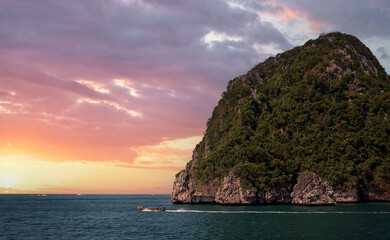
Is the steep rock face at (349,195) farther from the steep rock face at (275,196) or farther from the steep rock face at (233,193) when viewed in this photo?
the steep rock face at (233,193)

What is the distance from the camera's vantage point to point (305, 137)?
13775 centimetres

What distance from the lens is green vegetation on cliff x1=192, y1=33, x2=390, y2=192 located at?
119 meters

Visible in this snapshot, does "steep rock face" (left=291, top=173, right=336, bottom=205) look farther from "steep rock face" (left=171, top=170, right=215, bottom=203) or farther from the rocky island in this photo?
"steep rock face" (left=171, top=170, right=215, bottom=203)

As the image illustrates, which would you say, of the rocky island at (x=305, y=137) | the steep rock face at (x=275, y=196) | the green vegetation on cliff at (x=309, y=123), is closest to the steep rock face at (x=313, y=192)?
the rocky island at (x=305, y=137)

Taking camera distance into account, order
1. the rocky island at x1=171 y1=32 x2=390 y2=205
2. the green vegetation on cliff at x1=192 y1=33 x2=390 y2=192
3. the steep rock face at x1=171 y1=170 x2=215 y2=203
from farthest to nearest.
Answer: the steep rock face at x1=171 y1=170 x2=215 y2=203 < the green vegetation on cliff at x1=192 y1=33 x2=390 y2=192 < the rocky island at x1=171 y1=32 x2=390 y2=205

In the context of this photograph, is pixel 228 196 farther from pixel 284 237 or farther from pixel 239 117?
pixel 284 237

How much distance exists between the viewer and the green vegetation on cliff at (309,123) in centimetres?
11906

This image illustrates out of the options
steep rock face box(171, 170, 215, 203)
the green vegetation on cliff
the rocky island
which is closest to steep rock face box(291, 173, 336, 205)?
the rocky island

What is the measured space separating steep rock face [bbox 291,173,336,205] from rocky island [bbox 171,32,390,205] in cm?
30

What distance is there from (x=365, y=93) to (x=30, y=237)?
457 feet

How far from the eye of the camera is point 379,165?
11744 cm

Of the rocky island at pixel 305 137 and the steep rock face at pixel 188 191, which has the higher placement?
the rocky island at pixel 305 137

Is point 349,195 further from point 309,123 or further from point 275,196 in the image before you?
point 309,123

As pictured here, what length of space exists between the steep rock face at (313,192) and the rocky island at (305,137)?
30cm
